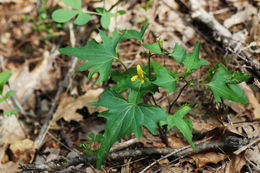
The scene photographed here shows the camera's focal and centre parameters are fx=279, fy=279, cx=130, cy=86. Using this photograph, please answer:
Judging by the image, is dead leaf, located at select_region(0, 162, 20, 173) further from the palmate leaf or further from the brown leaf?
the palmate leaf

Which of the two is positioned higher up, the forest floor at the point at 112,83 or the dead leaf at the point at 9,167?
the forest floor at the point at 112,83

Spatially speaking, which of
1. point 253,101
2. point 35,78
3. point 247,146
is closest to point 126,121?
point 247,146

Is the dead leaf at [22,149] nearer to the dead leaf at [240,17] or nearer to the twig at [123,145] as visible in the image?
the twig at [123,145]

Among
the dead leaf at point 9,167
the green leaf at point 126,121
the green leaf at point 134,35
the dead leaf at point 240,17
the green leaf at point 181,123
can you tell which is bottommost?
the dead leaf at point 9,167

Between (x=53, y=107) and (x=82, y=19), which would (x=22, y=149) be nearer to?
(x=53, y=107)

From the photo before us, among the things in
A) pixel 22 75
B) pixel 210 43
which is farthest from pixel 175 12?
pixel 22 75

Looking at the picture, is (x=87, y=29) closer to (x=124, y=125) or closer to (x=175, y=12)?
(x=175, y=12)

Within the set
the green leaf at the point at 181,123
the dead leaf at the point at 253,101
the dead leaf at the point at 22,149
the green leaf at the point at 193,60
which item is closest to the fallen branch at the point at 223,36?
the dead leaf at the point at 253,101

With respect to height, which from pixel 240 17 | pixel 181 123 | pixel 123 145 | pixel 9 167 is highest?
pixel 240 17
